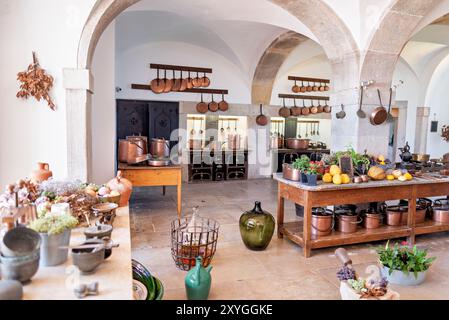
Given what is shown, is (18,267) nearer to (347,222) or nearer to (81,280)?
(81,280)

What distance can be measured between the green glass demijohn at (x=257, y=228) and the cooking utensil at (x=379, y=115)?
235 cm

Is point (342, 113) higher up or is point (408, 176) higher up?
point (342, 113)

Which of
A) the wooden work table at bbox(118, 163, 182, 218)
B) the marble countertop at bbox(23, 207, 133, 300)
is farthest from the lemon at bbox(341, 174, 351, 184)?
the marble countertop at bbox(23, 207, 133, 300)

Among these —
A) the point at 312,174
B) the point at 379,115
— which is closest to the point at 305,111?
the point at 379,115

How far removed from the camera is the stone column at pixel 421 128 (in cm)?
952

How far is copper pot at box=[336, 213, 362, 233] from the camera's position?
3.74 m

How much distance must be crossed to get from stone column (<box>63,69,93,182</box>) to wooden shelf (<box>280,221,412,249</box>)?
2.44m

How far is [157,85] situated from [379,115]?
17.3 ft

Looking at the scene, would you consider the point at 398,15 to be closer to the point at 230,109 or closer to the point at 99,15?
the point at 99,15

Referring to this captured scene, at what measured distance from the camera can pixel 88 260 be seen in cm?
137

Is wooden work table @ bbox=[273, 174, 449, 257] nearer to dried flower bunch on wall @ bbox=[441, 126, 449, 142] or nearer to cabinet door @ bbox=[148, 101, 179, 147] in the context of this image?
cabinet door @ bbox=[148, 101, 179, 147]

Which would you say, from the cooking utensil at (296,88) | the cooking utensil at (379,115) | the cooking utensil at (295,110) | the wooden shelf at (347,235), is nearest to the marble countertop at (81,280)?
the wooden shelf at (347,235)
